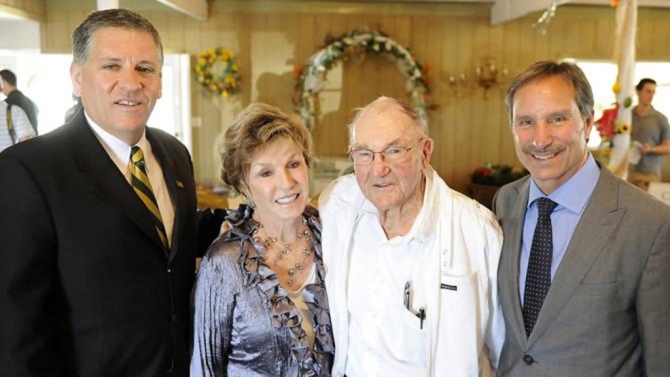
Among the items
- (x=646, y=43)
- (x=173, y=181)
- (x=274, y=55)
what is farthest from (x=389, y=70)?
(x=173, y=181)

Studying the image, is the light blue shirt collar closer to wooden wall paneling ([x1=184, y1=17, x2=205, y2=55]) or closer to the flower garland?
the flower garland

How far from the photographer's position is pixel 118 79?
5.54ft

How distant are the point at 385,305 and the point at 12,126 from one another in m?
4.45

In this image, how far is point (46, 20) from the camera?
694 centimetres

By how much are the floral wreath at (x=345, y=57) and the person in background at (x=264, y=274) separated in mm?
5220

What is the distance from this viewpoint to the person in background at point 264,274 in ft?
6.09

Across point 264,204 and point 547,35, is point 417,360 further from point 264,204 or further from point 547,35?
point 547,35

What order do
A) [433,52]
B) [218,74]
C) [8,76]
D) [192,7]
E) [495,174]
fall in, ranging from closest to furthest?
[8,76]
[192,7]
[495,174]
[218,74]
[433,52]

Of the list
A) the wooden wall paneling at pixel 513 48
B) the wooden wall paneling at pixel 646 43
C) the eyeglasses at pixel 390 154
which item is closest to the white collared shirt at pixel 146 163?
the eyeglasses at pixel 390 154

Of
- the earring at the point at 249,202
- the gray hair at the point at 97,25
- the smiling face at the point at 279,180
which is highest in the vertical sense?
the gray hair at the point at 97,25

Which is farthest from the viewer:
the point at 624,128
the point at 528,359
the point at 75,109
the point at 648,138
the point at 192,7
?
the point at 192,7

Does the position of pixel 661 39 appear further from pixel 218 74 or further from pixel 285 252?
pixel 285 252

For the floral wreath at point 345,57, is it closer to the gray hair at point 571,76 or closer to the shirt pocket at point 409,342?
the gray hair at point 571,76

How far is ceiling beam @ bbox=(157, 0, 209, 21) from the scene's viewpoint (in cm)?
586
